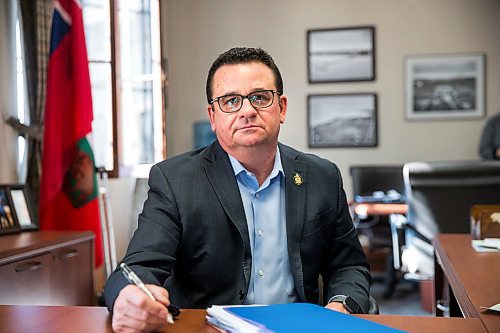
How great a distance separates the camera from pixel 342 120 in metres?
6.33

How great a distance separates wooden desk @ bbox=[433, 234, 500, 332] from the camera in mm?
1300

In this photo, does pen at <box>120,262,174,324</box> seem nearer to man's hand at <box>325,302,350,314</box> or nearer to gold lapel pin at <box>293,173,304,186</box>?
man's hand at <box>325,302,350,314</box>

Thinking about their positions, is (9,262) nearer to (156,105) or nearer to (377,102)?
(156,105)

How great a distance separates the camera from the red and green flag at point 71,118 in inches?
135

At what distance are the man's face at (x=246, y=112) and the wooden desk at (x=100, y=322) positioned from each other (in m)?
0.48

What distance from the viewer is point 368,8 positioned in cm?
628

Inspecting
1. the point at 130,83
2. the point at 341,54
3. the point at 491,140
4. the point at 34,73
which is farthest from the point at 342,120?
the point at 34,73

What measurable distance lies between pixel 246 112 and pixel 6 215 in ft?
5.29

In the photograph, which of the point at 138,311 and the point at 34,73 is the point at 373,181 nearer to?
the point at 34,73

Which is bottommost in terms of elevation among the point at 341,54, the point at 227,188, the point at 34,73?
the point at 227,188

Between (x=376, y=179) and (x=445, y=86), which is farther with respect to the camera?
(x=445, y=86)

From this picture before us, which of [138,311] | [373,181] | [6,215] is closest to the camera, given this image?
[138,311]

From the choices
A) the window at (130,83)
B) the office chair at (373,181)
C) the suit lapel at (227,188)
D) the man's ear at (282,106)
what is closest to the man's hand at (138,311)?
the suit lapel at (227,188)

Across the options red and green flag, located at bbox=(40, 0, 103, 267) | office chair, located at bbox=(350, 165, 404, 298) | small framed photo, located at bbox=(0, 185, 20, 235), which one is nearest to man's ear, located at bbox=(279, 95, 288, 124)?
A: small framed photo, located at bbox=(0, 185, 20, 235)
